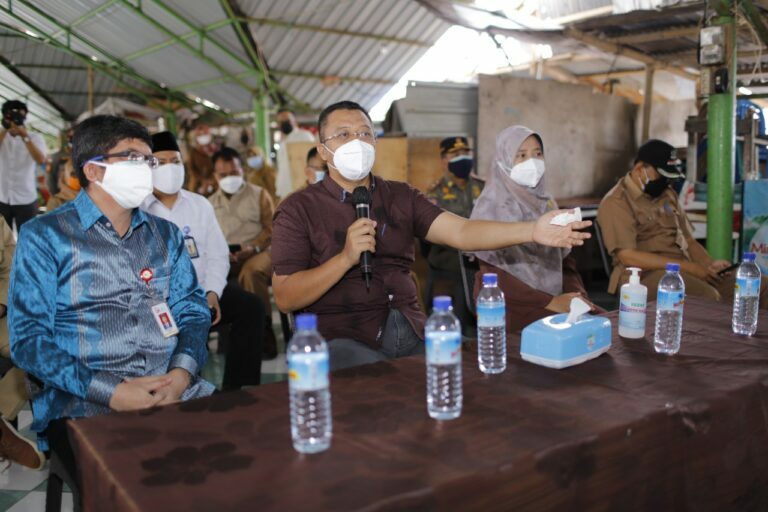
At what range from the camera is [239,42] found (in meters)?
10.5

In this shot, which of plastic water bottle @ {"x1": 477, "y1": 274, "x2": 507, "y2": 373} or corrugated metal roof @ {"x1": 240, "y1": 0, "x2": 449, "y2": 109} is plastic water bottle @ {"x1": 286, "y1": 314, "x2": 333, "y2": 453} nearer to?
plastic water bottle @ {"x1": 477, "y1": 274, "x2": 507, "y2": 373}

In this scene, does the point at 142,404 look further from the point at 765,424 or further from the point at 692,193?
the point at 692,193

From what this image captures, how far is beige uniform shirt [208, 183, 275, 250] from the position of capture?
4.50 meters

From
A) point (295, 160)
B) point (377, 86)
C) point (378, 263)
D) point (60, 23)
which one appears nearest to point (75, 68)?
point (60, 23)

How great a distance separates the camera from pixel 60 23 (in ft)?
38.8

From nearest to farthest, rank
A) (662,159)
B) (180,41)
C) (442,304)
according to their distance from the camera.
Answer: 1. (442,304)
2. (662,159)
3. (180,41)

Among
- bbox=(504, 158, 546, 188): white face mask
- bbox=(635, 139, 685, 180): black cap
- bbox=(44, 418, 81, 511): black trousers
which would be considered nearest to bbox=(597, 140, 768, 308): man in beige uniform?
bbox=(635, 139, 685, 180): black cap

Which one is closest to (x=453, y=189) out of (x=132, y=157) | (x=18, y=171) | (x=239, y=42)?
(x=132, y=157)

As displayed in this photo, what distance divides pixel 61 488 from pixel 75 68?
15.9m

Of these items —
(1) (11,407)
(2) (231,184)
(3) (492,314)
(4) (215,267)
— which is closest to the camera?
(3) (492,314)

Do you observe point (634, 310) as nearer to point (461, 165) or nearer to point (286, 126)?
point (461, 165)

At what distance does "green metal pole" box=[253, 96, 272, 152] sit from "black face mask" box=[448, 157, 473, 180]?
22.8 feet

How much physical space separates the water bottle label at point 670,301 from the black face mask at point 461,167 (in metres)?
3.01

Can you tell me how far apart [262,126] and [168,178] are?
8598 mm
